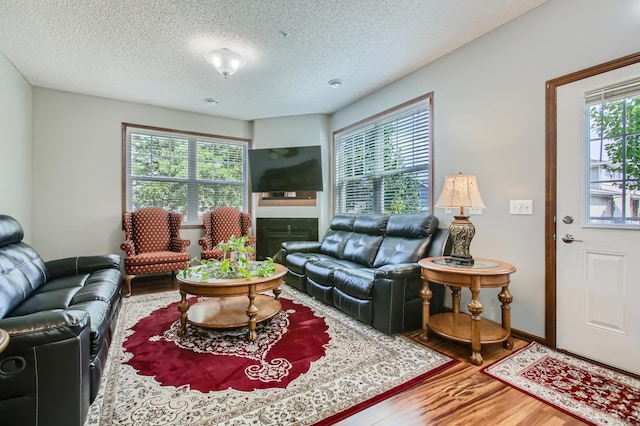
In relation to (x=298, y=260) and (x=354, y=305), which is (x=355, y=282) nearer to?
(x=354, y=305)

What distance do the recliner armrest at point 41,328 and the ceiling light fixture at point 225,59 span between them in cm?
263

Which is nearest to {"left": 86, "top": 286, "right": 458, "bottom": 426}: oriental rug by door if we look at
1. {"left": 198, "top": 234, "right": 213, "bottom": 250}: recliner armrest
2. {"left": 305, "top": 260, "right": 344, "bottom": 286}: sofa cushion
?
{"left": 305, "top": 260, "right": 344, "bottom": 286}: sofa cushion

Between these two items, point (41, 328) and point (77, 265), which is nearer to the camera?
point (41, 328)

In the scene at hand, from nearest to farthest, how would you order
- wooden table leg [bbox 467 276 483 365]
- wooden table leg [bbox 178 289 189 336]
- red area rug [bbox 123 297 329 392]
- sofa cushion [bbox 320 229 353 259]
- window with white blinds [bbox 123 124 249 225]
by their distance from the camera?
red area rug [bbox 123 297 329 392], wooden table leg [bbox 467 276 483 365], wooden table leg [bbox 178 289 189 336], sofa cushion [bbox 320 229 353 259], window with white blinds [bbox 123 124 249 225]

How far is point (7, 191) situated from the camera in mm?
3322

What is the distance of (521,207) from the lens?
254 centimetres

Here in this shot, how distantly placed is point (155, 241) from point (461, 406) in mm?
4461

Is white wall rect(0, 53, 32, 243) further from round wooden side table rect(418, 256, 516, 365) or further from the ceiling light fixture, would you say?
round wooden side table rect(418, 256, 516, 365)

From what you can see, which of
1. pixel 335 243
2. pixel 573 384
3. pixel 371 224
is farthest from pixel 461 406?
pixel 335 243

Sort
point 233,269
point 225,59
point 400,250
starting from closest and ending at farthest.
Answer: point 233,269
point 225,59
point 400,250

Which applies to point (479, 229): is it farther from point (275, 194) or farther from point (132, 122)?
point (132, 122)

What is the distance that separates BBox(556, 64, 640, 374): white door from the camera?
196 cm

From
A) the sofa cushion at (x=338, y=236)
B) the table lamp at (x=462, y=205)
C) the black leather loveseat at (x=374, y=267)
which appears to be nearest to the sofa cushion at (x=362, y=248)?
the black leather loveseat at (x=374, y=267)

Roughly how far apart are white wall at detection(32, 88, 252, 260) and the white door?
5431mm
